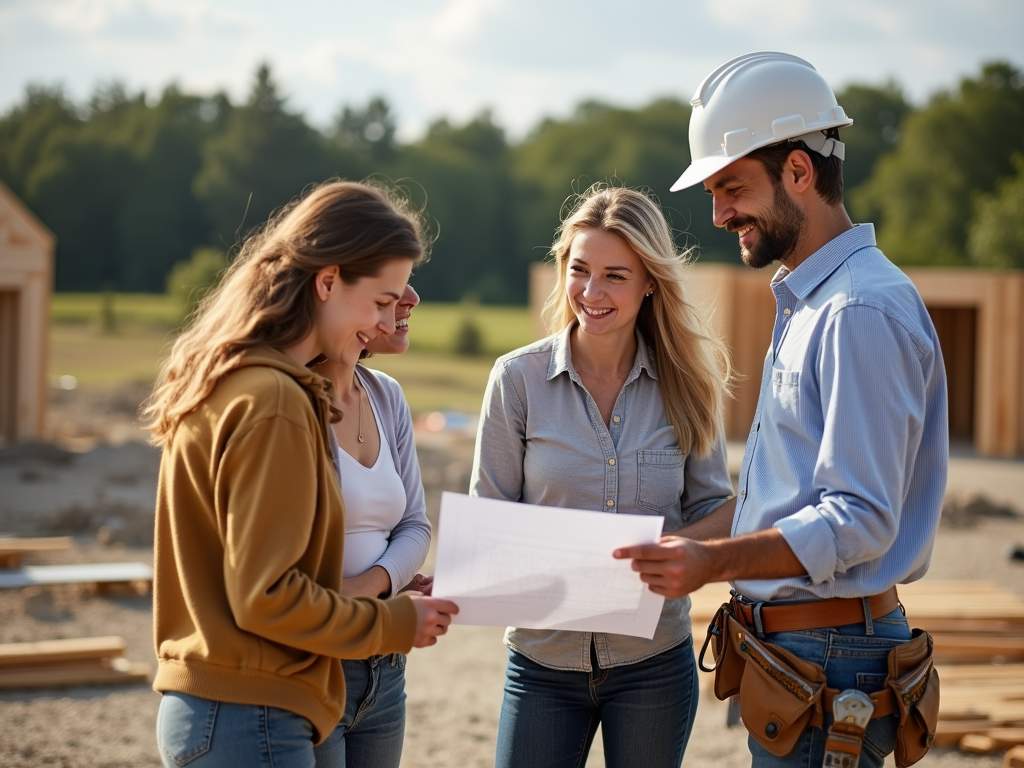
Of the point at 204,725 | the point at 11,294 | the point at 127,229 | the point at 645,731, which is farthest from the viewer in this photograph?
the point at 127,229

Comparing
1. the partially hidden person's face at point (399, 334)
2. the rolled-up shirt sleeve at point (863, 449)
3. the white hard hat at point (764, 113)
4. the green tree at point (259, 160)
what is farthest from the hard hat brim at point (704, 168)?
the green tree at point (259, 160)

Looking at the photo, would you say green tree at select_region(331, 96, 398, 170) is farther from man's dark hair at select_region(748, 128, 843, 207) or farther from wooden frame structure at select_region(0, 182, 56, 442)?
man's dark hair at select_region(748, 128, 843, 207)

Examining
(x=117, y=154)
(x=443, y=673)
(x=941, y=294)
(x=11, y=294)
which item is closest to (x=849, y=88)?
(x=117, y=154)

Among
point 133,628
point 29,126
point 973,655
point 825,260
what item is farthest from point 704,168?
point 29,126

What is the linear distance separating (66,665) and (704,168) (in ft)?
19.7

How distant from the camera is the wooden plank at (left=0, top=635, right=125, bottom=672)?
285 inches

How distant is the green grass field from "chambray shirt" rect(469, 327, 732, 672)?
885 inches

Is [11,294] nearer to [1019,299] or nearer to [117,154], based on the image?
[1019,299]

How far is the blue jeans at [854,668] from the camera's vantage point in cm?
287

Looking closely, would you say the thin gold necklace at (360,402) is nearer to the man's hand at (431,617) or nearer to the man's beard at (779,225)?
the man's hand at (431,617)

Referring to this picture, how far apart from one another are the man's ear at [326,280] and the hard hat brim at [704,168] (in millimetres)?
920

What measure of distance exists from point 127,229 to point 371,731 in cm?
6918

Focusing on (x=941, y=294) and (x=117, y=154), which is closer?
(x=941, y=294)

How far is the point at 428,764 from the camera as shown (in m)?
6.12
